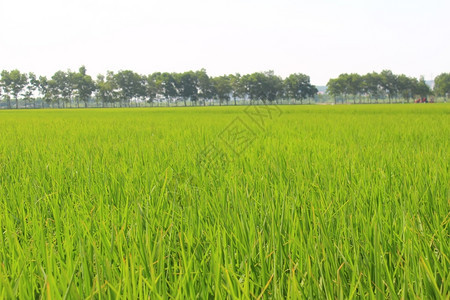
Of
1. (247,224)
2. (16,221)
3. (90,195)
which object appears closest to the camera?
(247,224)

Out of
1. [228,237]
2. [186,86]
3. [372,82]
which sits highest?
[186,86]

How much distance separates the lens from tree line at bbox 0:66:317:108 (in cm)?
7125

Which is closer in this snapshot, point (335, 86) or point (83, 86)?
point (83, 86)

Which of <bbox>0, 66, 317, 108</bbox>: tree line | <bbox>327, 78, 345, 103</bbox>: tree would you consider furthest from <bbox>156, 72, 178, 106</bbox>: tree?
<bbox>327, 78, 345, 103</bbox>: tree

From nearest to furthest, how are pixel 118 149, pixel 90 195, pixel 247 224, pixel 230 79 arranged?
pixel 247 224
pixel 90 195
pixel 118 149
pixel 230 79

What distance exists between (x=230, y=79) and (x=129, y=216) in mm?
82066

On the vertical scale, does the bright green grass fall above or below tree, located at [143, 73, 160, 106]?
below

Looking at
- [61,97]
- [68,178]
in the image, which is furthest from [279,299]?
[61,97]

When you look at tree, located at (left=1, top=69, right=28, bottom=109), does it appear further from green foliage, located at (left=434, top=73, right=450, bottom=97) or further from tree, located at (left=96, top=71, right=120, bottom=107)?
green foliage, located at (left=434, top=73, right=450, bottom=97)

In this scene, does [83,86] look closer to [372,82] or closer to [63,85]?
[63,85]

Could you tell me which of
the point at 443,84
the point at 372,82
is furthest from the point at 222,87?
the point at 443,84

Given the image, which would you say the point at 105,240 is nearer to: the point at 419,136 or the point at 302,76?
the point at 419,136

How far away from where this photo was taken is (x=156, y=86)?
7712 cm

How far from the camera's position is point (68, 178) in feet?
6.72
